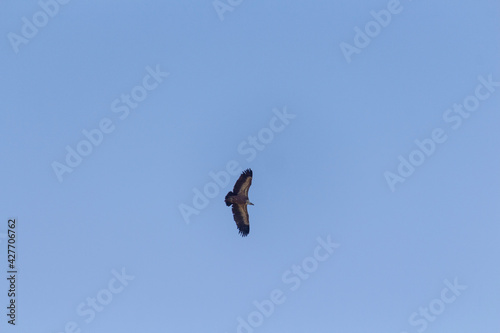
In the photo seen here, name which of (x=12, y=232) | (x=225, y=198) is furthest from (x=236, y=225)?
(x=12, y=232)

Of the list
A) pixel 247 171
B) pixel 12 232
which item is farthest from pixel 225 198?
pixel 12 232

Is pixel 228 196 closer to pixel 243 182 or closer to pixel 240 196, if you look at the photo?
pixel 240 196

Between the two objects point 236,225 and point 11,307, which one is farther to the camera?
point 236,225

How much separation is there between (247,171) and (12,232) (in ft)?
54.0

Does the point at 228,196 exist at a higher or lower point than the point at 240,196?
higher

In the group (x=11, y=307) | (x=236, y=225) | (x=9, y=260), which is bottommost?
(x=236, y=225)

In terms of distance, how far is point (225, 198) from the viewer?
45281 millimetres

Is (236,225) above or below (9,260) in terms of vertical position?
below

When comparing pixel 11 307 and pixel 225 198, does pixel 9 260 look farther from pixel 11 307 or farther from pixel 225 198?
pixel 225 198

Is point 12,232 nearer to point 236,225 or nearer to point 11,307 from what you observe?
point 11,307

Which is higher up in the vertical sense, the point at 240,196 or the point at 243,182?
the point at 243,182

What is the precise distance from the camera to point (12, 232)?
1767 inches

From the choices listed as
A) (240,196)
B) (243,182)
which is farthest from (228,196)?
(243,182)

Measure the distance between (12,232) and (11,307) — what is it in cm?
498
